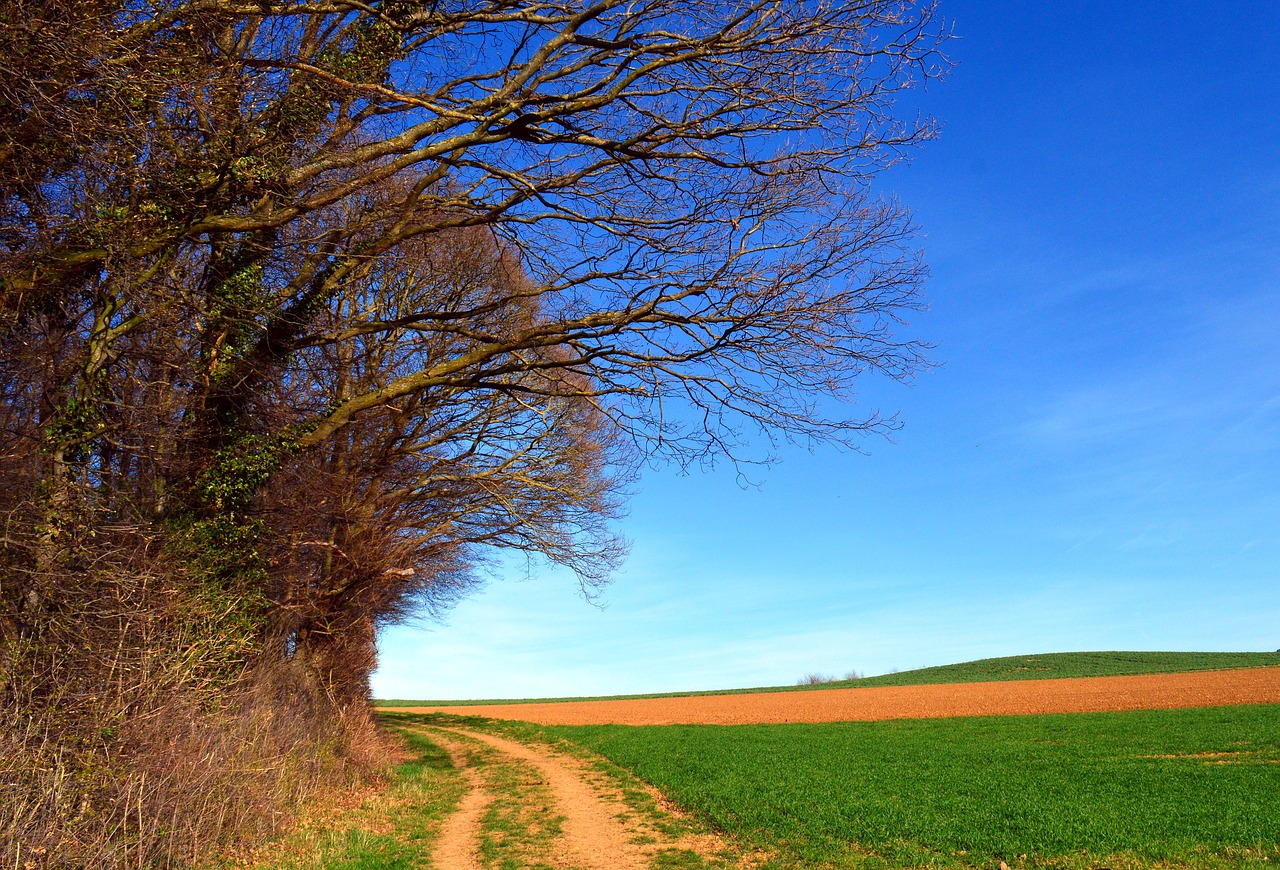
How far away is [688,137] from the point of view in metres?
10.8

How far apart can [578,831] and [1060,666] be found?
73403 millimetres

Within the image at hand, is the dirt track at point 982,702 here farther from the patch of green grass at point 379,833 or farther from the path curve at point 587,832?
the patch of green grass at point 379,833

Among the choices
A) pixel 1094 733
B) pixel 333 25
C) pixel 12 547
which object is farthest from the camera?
pixel 1094 733

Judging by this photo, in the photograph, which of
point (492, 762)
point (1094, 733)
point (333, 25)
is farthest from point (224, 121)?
point (1094, 733)

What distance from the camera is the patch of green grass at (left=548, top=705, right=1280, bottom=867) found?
30.9 ft

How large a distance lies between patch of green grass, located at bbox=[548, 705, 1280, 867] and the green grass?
45.1 meters

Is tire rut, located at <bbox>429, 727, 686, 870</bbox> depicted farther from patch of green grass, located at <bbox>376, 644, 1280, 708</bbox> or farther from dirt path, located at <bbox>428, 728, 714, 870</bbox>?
patch of green grass, located at <bbox>376, 644, 1280, 708</bbox>

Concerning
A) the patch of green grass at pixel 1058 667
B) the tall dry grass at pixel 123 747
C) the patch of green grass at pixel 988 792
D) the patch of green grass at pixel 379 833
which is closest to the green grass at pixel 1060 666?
the patch of green grass at pixel 1058 667

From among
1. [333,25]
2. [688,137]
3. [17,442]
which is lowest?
A: [17,442]

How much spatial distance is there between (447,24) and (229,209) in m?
3.63

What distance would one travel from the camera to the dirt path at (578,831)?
9.77 meters

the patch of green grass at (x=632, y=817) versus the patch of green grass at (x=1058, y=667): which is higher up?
the patch of green grass at (x=632, y=817)

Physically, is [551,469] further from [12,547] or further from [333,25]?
[12,547]

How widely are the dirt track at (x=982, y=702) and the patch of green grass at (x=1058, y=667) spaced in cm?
1400
